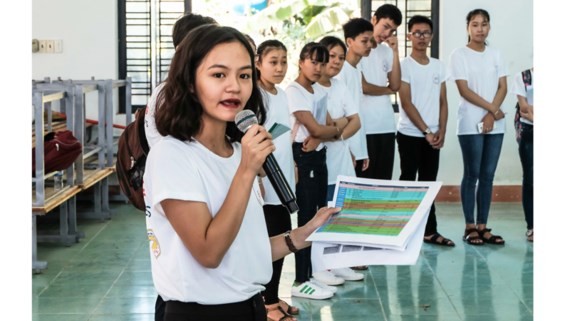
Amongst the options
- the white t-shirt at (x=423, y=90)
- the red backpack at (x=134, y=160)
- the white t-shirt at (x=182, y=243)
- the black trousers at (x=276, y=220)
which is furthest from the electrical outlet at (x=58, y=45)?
the white t-shirt at (x=182, y=243)

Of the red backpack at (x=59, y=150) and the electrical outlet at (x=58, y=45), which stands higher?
the electrical outlet at (x=58, y=45)

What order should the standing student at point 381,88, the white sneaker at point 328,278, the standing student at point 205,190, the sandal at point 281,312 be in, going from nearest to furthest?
the standing student at point 205,190 → the sandal at point 281,312 → the white sneaker at point 328,278 → the standing student at point 381,88

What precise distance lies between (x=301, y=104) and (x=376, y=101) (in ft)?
4.23

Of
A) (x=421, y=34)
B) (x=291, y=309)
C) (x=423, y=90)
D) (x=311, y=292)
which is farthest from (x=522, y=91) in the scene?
(x=291, y=309)

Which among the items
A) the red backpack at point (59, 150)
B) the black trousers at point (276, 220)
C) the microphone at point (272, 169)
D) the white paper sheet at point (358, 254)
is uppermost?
the microphone at point (272, 169)

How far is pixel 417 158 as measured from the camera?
6312mm

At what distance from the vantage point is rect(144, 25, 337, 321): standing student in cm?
192

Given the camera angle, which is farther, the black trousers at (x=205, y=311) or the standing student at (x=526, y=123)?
the standing student at (x=526, y=123)

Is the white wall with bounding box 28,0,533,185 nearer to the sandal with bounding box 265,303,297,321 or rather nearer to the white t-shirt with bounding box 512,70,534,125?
the white t-shirt with bounding box 512,70,534,125

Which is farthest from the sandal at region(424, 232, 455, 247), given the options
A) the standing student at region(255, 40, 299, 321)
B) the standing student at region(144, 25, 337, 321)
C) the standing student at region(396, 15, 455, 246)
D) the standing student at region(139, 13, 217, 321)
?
the standing student at region(144, 25, 337, 321)

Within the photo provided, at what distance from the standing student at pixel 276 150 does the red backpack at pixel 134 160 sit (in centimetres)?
125

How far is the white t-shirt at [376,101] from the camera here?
598cm

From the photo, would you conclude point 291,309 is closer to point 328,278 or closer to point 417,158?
point 328,278

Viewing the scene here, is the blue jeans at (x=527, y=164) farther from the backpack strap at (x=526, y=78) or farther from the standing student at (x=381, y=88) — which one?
the standing student at (x=381, y=88)
